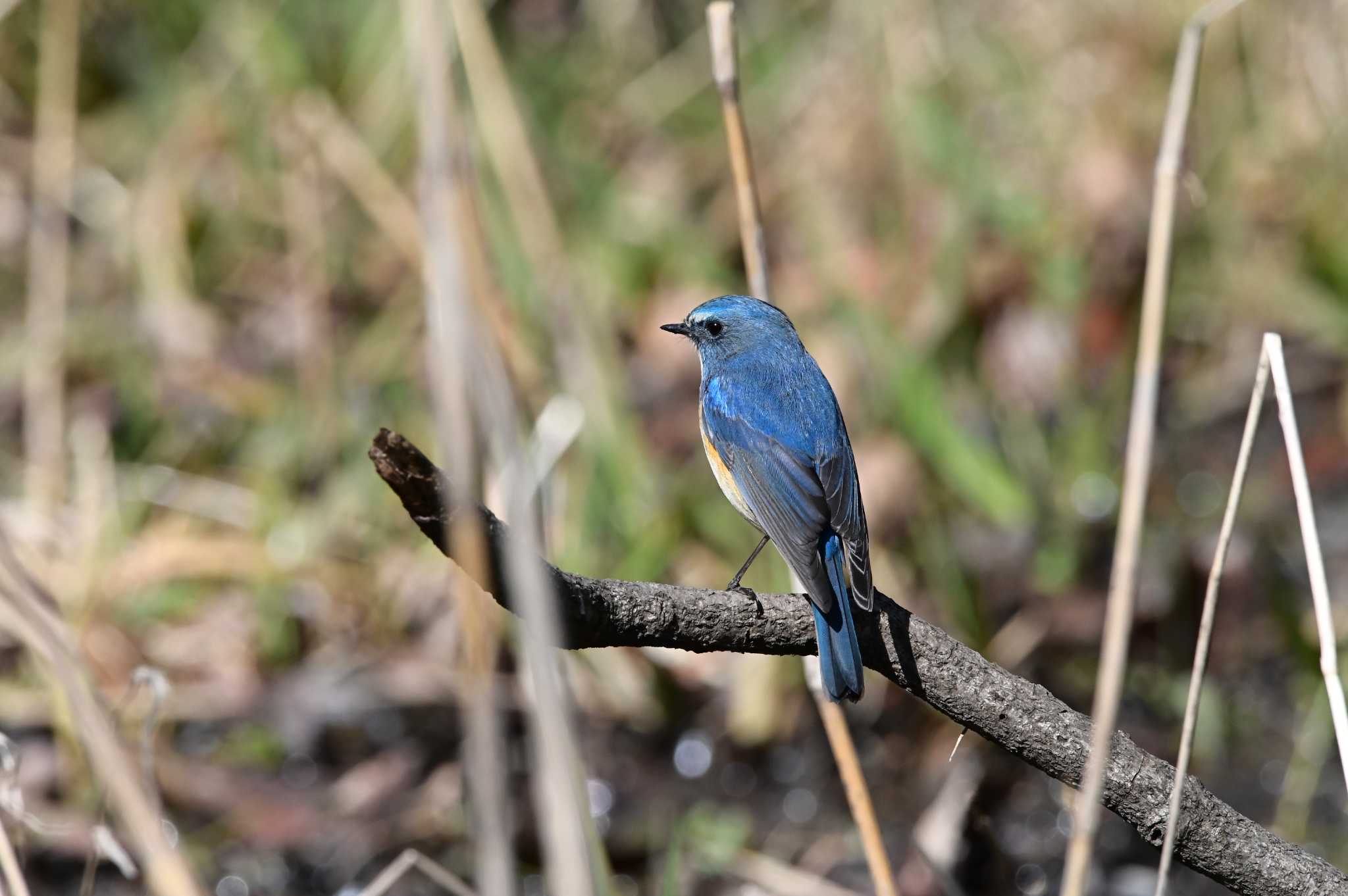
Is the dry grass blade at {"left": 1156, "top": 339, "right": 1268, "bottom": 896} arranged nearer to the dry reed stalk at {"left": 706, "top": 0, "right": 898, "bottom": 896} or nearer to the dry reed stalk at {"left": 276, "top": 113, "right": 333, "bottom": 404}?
the dry reed stalk at {"left": 706, "top": 0, "right": 898, "bottom": 896}

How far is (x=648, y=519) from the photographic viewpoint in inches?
167

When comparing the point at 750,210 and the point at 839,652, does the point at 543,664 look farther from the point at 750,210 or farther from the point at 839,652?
the point at 750,210

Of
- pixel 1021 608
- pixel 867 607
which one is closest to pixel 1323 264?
pixel 1021 608

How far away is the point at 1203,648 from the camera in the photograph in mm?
1798

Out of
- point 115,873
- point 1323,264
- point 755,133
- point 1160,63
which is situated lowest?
point 115,873

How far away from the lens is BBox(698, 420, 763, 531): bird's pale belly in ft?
9.26

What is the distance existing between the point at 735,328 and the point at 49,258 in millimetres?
3249

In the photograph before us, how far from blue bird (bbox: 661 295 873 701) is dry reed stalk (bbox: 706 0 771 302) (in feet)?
0.77

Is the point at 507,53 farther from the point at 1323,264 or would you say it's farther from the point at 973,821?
the point at 973,821

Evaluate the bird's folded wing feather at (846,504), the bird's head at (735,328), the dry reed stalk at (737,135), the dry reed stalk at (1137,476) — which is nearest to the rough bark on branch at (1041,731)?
the dry reed stalk at (1137,476)

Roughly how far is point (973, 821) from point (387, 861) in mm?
1799

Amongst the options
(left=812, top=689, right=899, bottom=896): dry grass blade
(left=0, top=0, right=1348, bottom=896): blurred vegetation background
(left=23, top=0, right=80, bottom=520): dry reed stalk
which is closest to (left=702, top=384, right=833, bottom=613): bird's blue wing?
(left=812, top=689, right=899, bottom=896): dry grass blade

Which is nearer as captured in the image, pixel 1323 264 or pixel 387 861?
pixel 387 861

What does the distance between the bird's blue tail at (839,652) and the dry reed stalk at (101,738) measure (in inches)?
36.0
